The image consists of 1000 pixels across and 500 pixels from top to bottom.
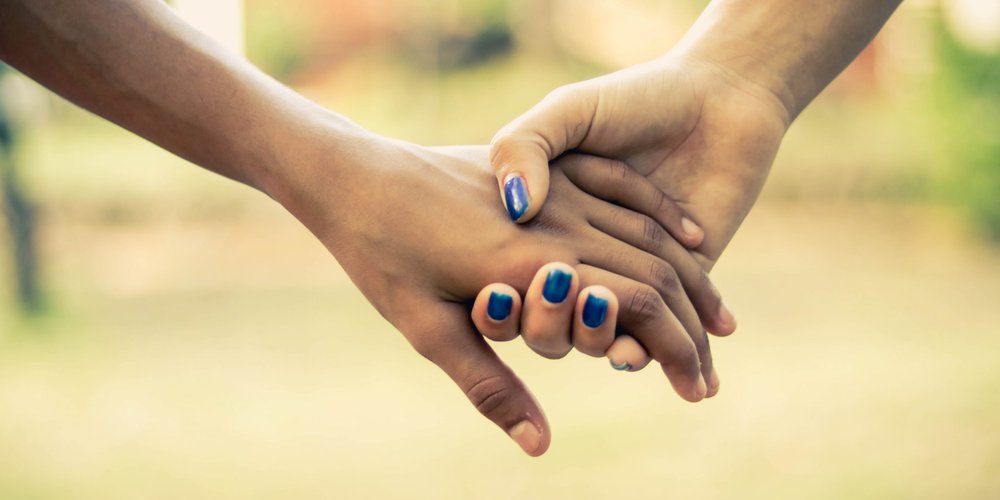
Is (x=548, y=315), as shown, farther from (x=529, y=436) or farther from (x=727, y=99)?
(x=727, y=99)

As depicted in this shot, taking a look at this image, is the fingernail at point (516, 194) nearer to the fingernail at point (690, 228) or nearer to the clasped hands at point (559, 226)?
the clasped hands at point (559, 226)

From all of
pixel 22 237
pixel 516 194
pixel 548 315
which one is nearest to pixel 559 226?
pixel 516 194

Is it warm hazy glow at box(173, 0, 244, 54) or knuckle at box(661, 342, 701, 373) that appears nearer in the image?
knuckle at box(661, 342, 701, 373)

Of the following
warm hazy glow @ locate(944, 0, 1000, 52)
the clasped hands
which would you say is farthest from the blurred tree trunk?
warm hazy glow @ locate(944, 0, 1000, 52)

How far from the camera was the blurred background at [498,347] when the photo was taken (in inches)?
163

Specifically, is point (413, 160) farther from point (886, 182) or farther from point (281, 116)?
point (886, 182)

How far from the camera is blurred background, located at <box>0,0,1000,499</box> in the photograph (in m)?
4.14

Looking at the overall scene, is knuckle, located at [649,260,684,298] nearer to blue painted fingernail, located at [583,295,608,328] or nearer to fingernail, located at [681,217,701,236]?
fingernail, located at [681,217,701,236]

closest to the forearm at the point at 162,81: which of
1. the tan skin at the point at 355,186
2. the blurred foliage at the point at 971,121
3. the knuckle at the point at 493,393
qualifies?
the tan skin at the point at 355,186

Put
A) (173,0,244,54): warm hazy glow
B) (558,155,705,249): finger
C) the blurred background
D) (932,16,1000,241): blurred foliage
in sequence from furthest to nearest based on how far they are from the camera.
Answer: (173,0,244,54): warm hazy glow < (932,16,1000,241): blurred foliage < the blurred background < (558,155,705,249): finger

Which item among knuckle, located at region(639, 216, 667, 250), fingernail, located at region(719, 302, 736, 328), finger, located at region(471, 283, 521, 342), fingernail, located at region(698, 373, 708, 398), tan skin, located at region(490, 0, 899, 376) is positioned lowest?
fingernail, located at region(698, 373, 708, 398)

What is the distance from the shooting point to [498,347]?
5469 mm

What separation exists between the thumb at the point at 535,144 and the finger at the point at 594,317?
0.20 metres

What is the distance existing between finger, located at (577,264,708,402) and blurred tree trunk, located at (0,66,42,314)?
17.4 ft
